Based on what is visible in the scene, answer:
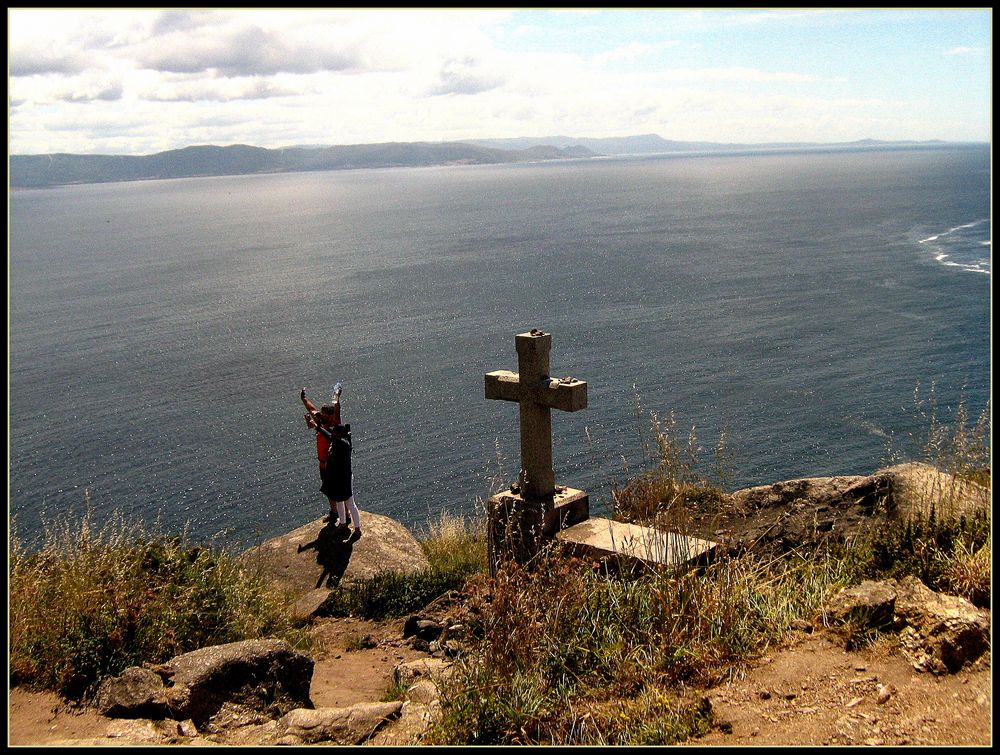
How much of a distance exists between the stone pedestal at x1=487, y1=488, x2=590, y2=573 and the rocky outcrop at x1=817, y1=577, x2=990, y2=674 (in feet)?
11.1

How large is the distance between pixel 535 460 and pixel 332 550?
10.5ft

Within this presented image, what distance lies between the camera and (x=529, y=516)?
29.9 ft

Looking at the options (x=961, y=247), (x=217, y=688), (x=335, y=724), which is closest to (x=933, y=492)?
(x=335, y=724)

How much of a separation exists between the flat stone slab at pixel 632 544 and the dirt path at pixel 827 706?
109cm

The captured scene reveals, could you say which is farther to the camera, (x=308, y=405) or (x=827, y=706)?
(x=308, y=405)

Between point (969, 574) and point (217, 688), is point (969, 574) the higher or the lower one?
the higher one

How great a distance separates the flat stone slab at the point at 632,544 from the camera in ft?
21.2

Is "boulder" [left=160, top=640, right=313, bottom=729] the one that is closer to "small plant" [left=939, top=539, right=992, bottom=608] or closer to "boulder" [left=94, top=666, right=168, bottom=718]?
"boulder" [left=94, top=666, right=168, bottom=718]

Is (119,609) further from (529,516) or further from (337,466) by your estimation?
(337,466)

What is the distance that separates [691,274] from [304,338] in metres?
24.6

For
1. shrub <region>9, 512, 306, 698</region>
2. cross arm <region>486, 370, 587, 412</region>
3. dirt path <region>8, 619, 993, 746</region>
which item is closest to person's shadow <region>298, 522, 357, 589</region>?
shrub <region>9, 512, 306, 698</region>

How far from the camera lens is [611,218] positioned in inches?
3836

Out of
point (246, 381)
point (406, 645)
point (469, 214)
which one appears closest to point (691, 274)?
point (246, 381)

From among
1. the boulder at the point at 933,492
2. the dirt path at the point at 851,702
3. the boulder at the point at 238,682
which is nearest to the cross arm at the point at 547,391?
the boulder at the point at 933,492
